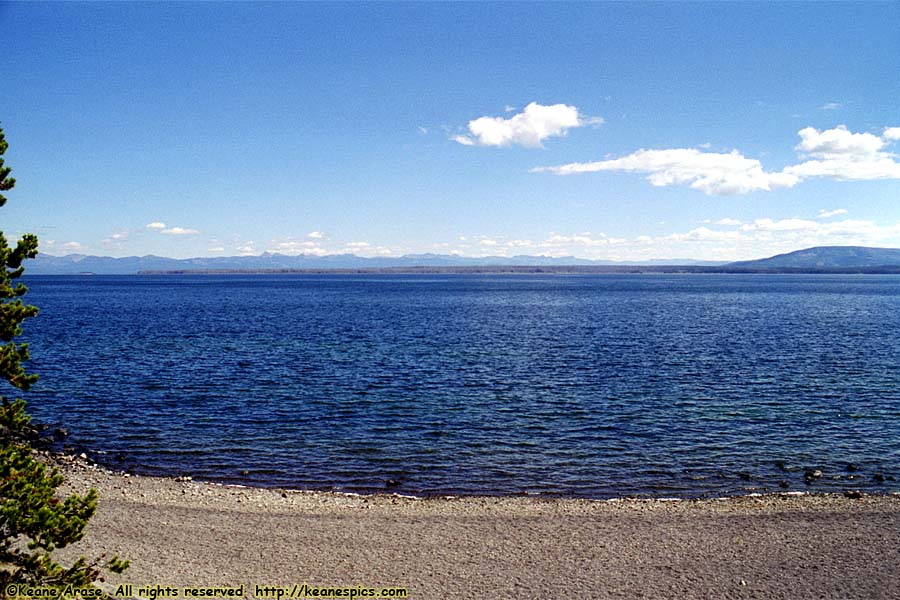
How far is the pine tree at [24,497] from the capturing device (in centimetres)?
991

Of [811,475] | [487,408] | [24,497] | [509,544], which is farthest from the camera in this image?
[487,408]

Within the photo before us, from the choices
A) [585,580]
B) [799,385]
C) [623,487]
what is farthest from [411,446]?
[799,385]

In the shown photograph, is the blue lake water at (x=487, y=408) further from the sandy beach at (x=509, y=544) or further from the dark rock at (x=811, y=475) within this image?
the sandy beach at (x=509, y=544)

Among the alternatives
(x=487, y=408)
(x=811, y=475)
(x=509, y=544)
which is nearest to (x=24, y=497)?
(x=509, y=544)

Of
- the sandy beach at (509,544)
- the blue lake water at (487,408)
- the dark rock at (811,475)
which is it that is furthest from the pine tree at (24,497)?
the dark rock at (811,475)

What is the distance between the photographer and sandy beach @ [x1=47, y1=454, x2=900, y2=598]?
14.6 m

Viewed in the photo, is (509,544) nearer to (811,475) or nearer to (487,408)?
(811,475)

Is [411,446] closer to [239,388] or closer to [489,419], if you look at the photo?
[489,419]

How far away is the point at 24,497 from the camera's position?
32.8 feet

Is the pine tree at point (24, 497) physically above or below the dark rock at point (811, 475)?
above

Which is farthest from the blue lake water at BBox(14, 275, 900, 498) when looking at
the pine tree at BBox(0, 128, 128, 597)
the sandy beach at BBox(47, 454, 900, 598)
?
the pine tree at BBox(0, 128, 128, 597)

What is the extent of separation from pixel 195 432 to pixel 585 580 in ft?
73.3

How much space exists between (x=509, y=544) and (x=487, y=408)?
18.8 metres

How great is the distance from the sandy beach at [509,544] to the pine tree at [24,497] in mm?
2765
